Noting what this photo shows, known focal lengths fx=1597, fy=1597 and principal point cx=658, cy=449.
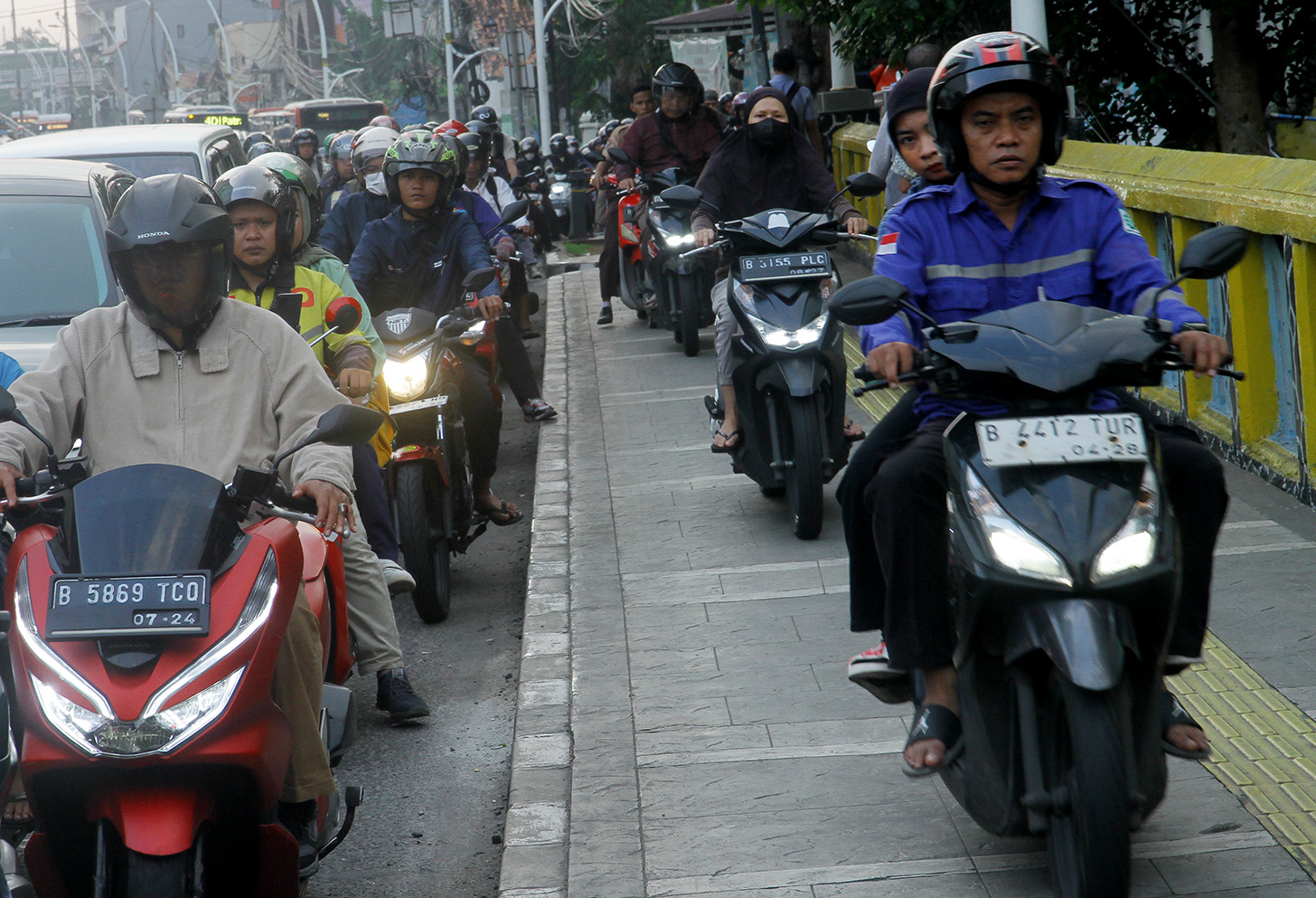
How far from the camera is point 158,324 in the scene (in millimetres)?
3865

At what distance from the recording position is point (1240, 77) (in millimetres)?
10898

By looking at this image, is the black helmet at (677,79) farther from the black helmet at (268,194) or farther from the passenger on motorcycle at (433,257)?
the black helmet at (268,194)

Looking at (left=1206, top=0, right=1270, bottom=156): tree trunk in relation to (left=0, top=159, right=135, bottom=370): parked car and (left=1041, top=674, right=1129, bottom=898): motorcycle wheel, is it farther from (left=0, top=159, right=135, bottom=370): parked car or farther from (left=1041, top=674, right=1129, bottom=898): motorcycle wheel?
(left=1041, top=674, right=1129, bottom=898): motorcycle wheel

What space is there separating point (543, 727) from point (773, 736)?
72cm

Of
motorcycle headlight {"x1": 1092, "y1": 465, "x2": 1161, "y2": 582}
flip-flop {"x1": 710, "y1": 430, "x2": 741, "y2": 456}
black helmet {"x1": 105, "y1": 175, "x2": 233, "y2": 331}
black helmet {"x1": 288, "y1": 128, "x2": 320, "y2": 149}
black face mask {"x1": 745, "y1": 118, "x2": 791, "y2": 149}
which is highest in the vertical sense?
black helmet {"x1": 288, "y1": 128, "x2": 320, "y2": 149}

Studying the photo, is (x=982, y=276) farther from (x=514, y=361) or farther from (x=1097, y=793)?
(x=514, y=361)

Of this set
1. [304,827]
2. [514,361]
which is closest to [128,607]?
[304,827]

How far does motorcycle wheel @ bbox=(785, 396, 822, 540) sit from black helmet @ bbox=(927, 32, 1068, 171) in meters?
2.76

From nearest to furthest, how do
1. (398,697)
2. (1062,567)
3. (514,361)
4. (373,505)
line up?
(1062,567), (398,697), (373,505), (514,361)

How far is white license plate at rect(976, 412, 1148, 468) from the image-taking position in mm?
3000

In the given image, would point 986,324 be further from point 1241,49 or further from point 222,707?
point 1241,49

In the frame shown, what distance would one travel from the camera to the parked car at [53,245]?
760 centimetres

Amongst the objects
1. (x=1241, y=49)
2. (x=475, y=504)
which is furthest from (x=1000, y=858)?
(x=1241, y=49)

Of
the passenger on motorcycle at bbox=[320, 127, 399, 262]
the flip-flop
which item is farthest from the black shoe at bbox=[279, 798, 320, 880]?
the passenger on motorcycle at bbox=[320, 127, 399, 262]
